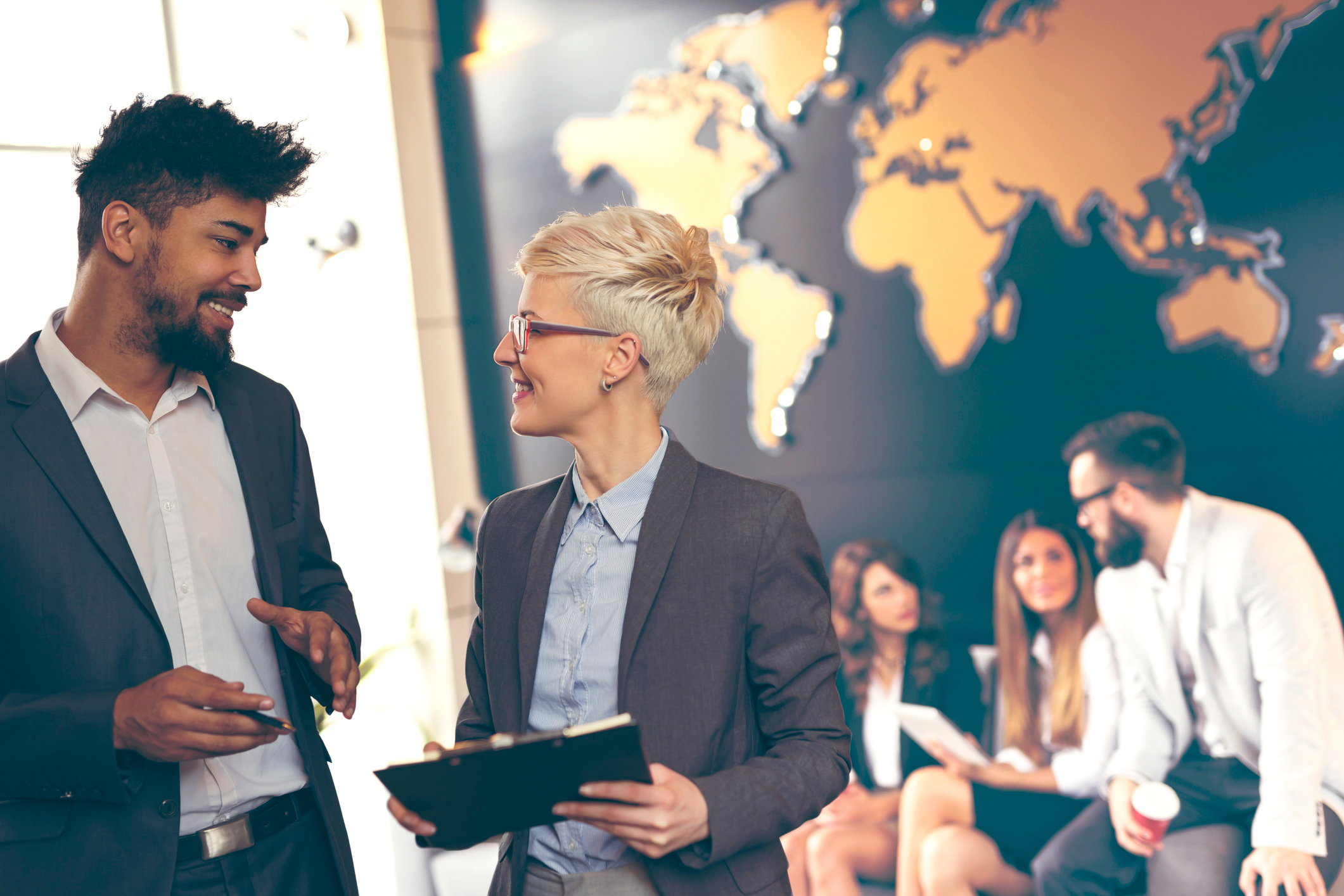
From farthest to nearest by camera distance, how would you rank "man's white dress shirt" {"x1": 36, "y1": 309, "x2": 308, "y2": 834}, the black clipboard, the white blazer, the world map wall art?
1. the world map wall art
2. the white blazer
3. "man's white dress shirt" {"x1": 36, "y1": 309, "x2": 308, "y2": 834}
4. the black clipboard

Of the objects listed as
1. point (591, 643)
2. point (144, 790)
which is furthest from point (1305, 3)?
point (144, 790)

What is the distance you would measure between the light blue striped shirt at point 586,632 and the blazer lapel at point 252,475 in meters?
0.50

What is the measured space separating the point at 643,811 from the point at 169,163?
126cm

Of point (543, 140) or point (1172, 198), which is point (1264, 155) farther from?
point (543, 140)

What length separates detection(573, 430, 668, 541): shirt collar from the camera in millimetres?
1376

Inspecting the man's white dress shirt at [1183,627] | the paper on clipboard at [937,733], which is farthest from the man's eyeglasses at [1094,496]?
the paper on clipboard at [937,733]

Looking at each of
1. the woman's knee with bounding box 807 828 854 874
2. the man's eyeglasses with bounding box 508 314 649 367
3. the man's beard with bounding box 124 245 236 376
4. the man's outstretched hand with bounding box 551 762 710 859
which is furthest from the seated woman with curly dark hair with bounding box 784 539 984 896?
the man's beard with bounding box 124 245 236 376

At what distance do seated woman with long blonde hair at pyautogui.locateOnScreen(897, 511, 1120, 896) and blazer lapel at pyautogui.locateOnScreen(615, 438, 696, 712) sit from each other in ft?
4.90

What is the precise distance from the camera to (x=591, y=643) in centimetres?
132

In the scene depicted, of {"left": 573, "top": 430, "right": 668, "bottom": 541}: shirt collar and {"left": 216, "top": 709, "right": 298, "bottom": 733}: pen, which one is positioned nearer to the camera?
{"left": 216, "top": 709, "right": 298, "bottom": 733}: pen

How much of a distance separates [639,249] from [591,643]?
56cm

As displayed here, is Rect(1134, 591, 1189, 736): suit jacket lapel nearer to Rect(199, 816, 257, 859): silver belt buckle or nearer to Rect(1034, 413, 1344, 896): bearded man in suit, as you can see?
Rect(1034, 413, 1344, 896): bearded man in suit

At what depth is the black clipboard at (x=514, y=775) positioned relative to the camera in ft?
3.27

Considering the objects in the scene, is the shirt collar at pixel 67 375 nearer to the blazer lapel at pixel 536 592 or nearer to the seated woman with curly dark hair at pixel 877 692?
the blazer lapel at pixel 536 592
